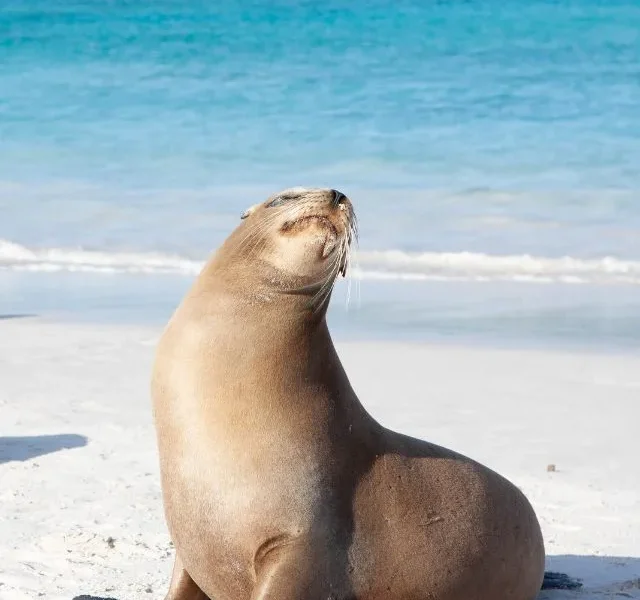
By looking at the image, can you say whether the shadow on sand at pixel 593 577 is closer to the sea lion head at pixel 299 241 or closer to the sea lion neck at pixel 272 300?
the sea lion neck at pixel 272 300

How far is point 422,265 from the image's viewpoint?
1739cm

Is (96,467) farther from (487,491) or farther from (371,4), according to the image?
(371,4)

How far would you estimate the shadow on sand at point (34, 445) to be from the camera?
727 cm

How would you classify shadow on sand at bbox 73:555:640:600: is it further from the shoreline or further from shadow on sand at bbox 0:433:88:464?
the shoreline

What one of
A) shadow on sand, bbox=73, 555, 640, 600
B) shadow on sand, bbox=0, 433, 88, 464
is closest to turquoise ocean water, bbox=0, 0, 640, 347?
shadow on sand, bbox=0, 433, 88, 464

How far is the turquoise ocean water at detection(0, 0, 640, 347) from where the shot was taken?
14930 millimetres

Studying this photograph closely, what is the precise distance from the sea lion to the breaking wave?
10.9m

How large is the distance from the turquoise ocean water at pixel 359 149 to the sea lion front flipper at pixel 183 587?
23.1 ft

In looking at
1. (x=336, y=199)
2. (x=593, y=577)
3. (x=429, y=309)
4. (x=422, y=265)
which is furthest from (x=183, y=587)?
(x=422, y=265)

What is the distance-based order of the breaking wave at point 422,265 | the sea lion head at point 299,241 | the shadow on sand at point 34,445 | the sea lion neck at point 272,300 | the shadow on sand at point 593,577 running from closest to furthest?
the sea lion head at point 299,241
the sea lion neck at point 272,300
the shadow on sand at point 593,577
the shadow on sand at point 34,445
the breaking wave at point 422,265

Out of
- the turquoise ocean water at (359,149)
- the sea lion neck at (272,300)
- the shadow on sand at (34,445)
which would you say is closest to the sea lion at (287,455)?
the sea lion neck at (272,300)

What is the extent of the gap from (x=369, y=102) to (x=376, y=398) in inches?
1013

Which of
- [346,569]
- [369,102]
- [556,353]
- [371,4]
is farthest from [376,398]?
[371,4]

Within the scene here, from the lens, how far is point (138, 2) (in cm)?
4897
